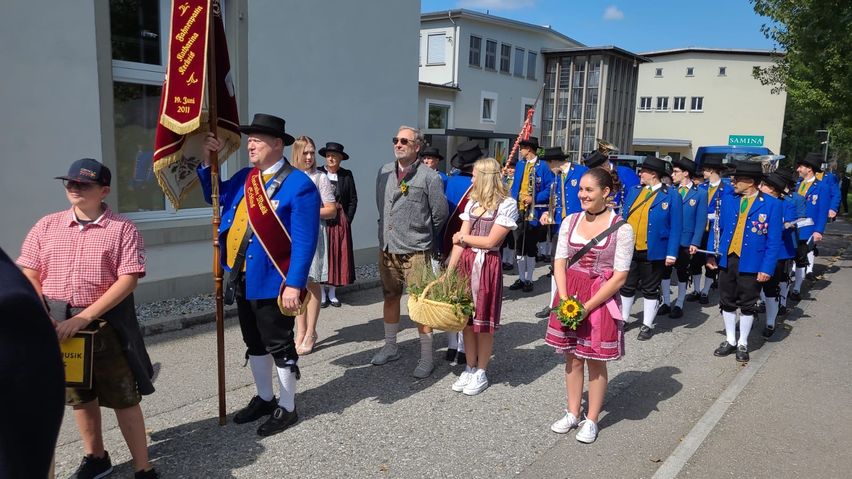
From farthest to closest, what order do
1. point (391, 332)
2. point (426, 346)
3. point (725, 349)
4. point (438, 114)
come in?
point (438, 114) → point (725, 349) → point (391, 332) → point (426, 346)

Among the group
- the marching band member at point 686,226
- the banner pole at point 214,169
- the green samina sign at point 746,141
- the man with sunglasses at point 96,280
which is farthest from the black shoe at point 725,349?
the green samina sign at point 746,141

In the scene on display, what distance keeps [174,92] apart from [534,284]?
6.82m

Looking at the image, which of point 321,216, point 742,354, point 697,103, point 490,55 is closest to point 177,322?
point 321,216

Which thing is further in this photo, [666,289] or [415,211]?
[666,289]

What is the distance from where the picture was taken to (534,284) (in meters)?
9.46

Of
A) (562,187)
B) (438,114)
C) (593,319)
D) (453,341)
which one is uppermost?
(438,114)

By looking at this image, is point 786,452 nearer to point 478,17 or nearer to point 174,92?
point 174,92

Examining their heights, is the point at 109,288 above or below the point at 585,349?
above

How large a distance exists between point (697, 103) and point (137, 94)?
5266cm

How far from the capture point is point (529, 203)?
902 centimetres

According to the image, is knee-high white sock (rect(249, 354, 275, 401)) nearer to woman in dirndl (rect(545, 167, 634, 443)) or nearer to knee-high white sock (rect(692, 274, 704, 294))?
woman in dirndl (rect(545, 167, 634, 443))

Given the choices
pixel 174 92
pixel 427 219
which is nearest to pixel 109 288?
pixel 174 92

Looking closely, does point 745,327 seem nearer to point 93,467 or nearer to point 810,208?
point 810,208

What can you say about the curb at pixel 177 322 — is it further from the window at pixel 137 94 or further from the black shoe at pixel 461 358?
the black shoe at pixel 461 358
